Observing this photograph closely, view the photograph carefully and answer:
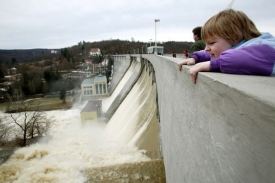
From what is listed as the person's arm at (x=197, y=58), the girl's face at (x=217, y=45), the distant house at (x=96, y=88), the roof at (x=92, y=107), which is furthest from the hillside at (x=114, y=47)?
the girl's face at (x=217, y=45)

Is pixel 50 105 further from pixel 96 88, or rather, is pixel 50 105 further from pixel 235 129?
pixel 235 129

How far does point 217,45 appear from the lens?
1.61 metres

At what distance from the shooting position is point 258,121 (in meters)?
0.75

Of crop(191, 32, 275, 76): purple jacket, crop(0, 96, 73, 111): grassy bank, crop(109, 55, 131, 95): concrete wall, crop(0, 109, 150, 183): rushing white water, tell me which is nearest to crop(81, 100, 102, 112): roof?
crop(0, 109, 150, 183): rushing white water

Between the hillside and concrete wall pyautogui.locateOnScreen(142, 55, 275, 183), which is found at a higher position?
the hillside

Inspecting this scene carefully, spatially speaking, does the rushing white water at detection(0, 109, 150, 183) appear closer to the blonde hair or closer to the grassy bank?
the blonde hair

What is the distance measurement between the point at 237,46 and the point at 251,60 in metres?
0.31

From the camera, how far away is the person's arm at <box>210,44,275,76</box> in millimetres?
1174

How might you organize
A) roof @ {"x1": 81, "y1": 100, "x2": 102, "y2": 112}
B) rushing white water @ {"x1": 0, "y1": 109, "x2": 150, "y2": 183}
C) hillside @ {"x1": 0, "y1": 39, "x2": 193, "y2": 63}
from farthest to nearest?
1. hillside @ {"x1": 0, "y1": 39, "x2": 193, "y2": 63}
2. roof @ {"x1": 81, "y1": 100, "x2": 102, "y2": 112}
3. rushing white water @ {"x1": 0, "y1": 109, "x2": 150, "y2": 183}

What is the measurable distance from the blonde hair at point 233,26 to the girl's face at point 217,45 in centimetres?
4

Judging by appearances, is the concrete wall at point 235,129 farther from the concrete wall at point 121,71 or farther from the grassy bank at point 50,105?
the grassy bank at point 50,105

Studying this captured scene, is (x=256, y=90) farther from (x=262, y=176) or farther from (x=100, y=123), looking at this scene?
(x=100, y=123)

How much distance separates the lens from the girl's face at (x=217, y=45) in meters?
1.57

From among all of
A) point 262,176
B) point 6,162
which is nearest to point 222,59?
point 262,176
